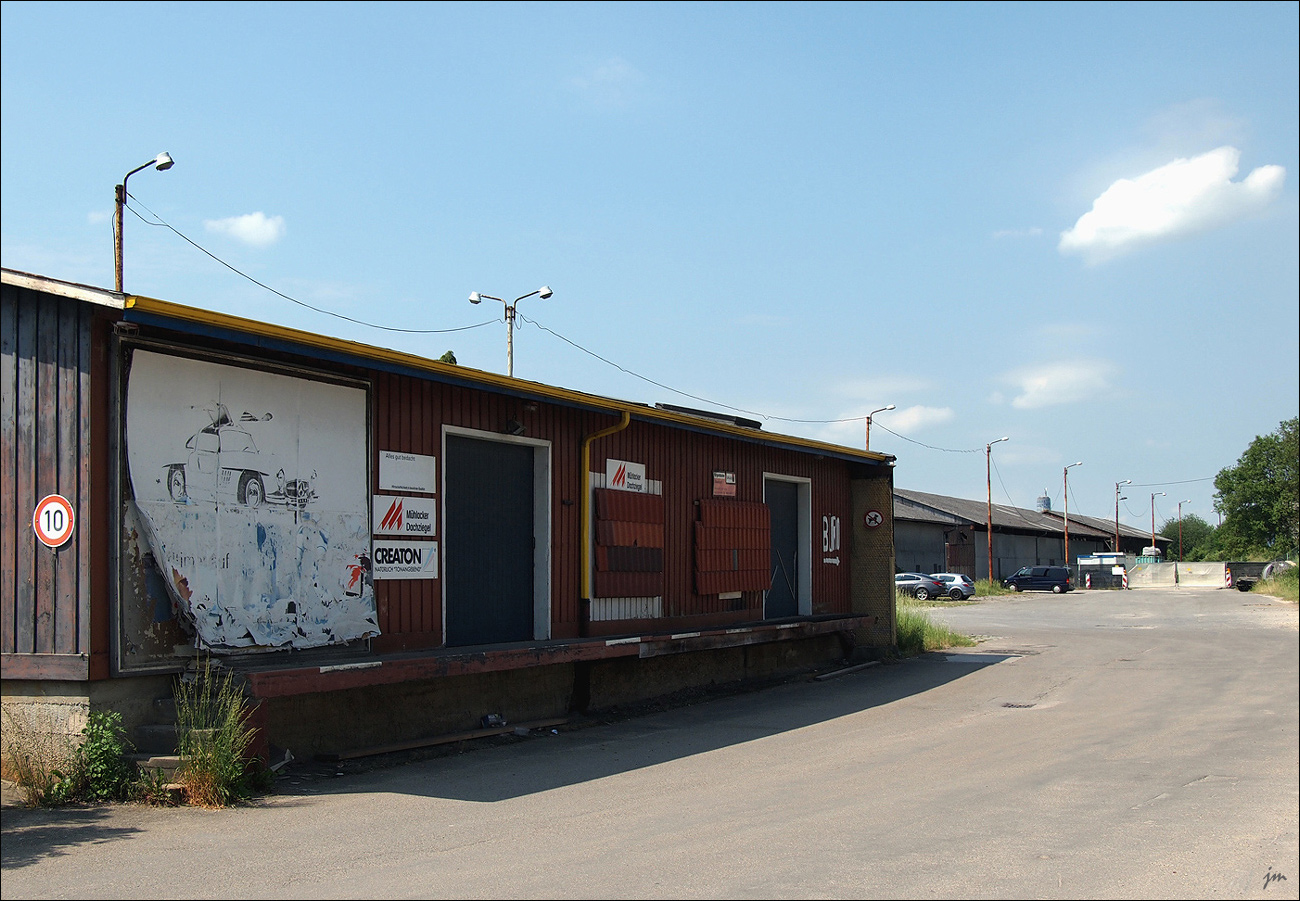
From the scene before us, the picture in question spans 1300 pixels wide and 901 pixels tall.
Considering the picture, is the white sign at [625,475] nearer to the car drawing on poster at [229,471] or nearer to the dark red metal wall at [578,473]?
the dark red metal wall at [578,473]

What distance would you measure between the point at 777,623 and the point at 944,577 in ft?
117

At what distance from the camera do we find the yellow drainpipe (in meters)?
14.6

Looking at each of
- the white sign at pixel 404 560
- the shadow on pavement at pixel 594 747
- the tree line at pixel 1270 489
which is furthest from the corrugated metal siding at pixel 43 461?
the tree line at pixel 1270 489

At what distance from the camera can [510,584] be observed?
1363 cm

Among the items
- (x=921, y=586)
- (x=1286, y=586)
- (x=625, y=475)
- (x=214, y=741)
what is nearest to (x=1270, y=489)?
(x=1286, y=586)

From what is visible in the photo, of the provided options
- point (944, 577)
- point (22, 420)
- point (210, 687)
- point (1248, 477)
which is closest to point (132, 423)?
point (22, 420)

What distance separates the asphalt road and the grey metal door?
165cm

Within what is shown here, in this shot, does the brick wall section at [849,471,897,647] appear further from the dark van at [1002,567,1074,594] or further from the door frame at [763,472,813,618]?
the dark van at [1002,567,1074,594]

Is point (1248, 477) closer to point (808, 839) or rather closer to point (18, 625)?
point (808, 839)

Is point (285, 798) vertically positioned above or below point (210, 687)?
below

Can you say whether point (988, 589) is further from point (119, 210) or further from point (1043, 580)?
point (119, 210)

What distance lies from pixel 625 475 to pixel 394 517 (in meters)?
4.56

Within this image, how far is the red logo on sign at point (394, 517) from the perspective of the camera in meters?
11.6

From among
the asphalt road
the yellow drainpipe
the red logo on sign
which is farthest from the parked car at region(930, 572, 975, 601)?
the red logo on sign
